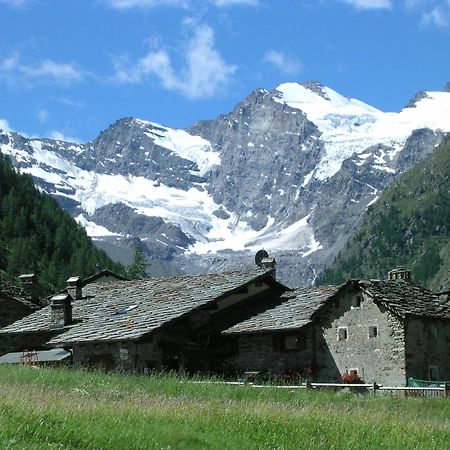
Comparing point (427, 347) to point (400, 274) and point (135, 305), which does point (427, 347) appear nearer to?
point (135, 305)

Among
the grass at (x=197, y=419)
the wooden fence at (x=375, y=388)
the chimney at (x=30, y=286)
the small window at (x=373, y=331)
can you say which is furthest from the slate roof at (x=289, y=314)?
the chimney at (x=30, y=286)

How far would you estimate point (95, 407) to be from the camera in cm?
2181

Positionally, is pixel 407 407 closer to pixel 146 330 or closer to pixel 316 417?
pixel 316 417

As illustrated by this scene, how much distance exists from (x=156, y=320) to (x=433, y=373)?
42.0ft

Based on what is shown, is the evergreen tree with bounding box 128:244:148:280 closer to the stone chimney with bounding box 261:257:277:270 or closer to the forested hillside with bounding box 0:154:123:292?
the forested hillside with bounding box 0:154:123:292

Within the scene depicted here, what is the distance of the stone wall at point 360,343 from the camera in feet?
142

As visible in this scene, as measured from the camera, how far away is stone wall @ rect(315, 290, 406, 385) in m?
43.1

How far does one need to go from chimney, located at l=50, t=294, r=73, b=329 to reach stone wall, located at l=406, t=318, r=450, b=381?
1702 centimetres

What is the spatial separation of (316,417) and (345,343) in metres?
22.1

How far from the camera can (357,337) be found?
44.7 meters

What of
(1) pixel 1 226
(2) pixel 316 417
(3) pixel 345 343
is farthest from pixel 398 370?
(1) pixel 1 226

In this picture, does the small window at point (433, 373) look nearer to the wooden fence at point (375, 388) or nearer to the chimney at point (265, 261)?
the wooden fence at point (375, 388)

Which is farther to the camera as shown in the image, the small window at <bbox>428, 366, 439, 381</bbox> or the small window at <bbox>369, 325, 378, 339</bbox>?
the small window at <bbox>369, 325, 378, 339</bbox>

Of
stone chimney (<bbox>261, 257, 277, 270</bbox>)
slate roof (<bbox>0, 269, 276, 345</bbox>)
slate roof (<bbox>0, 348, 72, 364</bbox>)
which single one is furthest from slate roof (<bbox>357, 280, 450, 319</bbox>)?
slate roof (<bbox>0, 348, 72, 364</bbox>)
